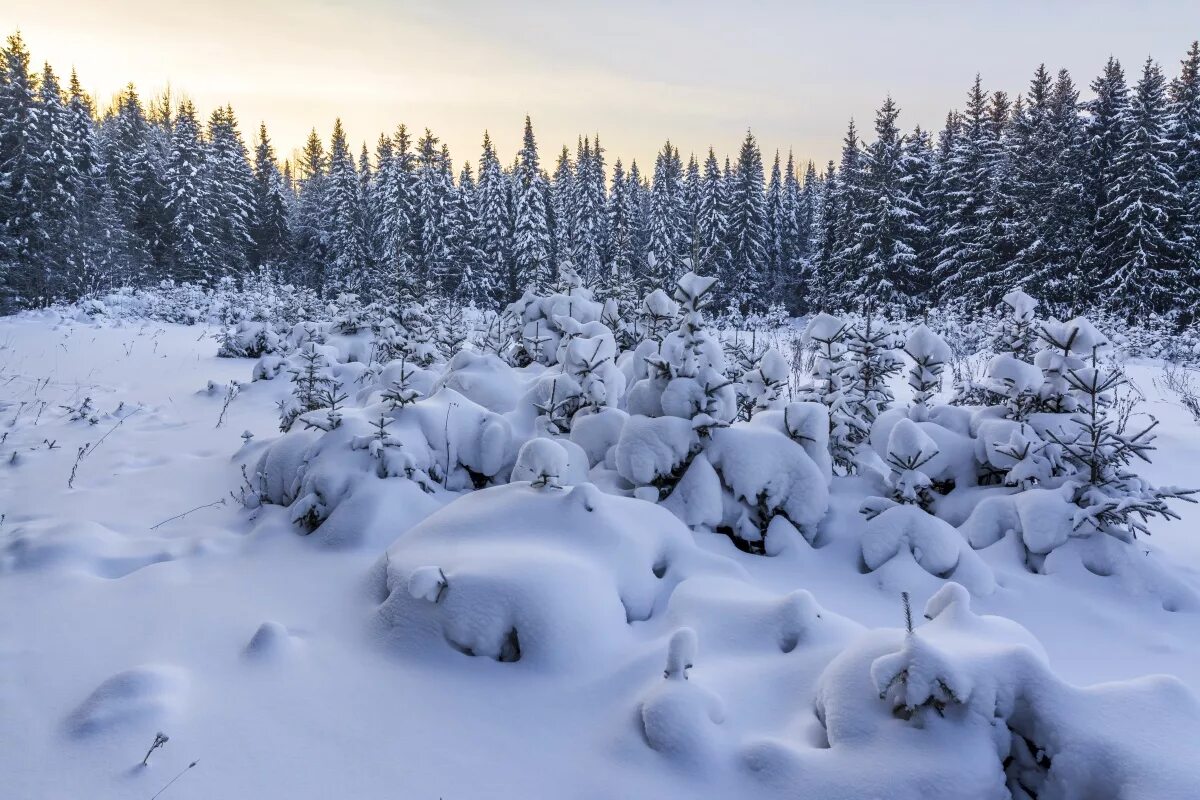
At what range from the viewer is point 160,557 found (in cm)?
424

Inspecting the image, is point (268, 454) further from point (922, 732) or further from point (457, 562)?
point (922, 732)

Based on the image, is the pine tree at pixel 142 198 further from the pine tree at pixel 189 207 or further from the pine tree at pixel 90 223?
the pine tree at pixel 90 223

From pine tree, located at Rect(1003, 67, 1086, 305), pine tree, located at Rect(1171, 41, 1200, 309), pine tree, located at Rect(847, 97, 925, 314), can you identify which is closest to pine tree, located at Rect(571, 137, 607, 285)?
pine tree, located at Rect(847, 97, 925, 314)

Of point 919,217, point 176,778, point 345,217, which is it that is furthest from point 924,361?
point 345,217

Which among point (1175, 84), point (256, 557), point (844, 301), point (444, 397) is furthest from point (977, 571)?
point (1175, 84)

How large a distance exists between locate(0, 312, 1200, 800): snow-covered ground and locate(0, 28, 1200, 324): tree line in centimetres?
457

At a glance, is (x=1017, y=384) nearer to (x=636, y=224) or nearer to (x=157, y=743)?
(x=157, y=743)

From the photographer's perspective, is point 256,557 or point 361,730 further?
point 256,557

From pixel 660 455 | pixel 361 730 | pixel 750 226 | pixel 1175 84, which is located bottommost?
pixel 361 730

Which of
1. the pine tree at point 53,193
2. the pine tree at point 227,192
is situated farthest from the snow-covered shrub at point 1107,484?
the pine tree at point 227,192

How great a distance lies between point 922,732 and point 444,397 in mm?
4652

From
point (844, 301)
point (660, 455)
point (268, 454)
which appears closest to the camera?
point (660, 455)

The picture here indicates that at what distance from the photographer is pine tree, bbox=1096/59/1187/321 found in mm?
24219

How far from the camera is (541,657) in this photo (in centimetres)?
291
